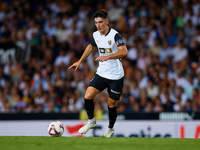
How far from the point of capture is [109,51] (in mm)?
7113

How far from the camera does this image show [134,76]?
12.4 m

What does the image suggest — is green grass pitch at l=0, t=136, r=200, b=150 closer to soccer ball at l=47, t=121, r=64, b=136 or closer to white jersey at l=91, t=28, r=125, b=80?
soccer ball at l=47, t=121, r=64, b=136

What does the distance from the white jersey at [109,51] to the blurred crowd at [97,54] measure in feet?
12.5

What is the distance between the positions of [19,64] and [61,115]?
4219mm

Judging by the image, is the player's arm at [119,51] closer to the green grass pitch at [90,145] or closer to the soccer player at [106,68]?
the soccer player at [106,68]

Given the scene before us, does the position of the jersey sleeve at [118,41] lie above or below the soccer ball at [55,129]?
above

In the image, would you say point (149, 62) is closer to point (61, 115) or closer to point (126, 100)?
point (126, 100)

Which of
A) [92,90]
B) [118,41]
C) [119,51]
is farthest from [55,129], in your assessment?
[118,41]

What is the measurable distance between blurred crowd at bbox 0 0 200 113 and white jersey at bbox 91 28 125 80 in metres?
3.80

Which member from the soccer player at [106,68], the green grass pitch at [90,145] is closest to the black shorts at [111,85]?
the soccer player at [106,68]

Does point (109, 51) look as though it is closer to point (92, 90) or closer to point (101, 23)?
point (101, 23)

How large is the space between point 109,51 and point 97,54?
241 inches

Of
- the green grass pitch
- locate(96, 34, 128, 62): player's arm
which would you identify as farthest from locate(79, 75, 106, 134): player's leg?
the green grass pitch

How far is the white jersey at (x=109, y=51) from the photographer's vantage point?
707 cm
